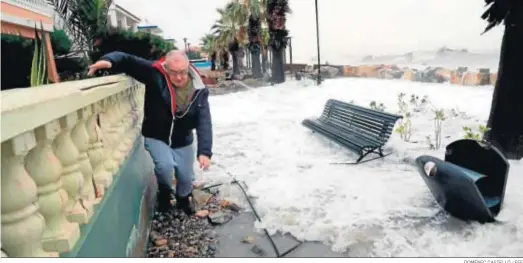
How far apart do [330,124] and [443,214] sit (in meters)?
3.52

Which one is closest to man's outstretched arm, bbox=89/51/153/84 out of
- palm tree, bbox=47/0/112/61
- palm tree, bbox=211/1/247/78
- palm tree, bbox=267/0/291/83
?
palm tree, bbox=47/0/112/61

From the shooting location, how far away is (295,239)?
311cm

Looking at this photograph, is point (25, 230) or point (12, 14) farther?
point (12, 14)

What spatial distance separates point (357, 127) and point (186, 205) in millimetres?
3281

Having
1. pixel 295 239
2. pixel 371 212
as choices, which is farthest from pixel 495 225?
pixel 295 239

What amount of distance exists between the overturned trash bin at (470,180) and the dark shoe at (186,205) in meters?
2.24

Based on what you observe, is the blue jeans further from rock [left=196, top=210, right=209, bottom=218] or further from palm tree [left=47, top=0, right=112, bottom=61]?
palm tree [left=47, top=0, right=112, bottom=61]

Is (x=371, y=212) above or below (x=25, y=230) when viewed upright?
below

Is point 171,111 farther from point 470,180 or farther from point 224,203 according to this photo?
point 470,180

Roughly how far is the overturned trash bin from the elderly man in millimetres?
2008

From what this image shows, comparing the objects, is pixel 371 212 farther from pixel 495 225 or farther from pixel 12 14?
pixel 12 14

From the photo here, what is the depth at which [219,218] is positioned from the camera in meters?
3.55

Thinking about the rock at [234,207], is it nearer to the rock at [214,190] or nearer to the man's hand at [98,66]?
the rock at [214,190]

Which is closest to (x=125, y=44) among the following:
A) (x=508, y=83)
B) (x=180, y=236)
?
(x=180, y=236)
